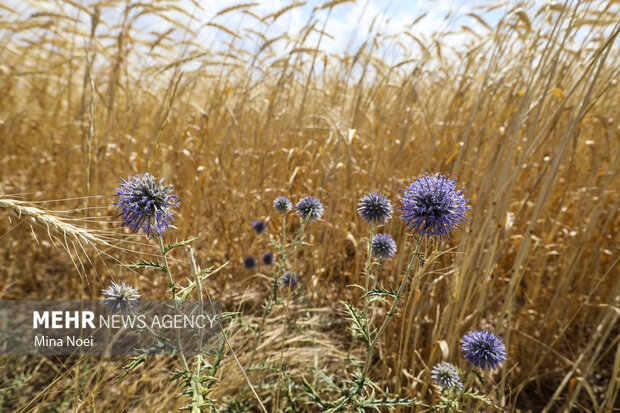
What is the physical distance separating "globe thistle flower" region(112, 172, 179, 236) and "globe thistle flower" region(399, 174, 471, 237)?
747 millimetres

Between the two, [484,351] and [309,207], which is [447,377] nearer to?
[484,351]

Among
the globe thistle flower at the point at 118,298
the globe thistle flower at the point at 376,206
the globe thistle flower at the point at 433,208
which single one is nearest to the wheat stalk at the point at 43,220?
the globe thistle flower at the point at 118,298

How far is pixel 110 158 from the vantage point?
3.02 meters

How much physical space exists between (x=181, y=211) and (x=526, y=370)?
8.88 feet

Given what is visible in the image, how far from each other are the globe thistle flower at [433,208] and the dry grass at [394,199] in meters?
0.51

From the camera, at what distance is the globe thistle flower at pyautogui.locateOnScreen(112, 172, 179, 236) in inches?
41.6

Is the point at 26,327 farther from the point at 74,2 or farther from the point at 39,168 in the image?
the point at 74,2

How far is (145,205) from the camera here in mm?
1085

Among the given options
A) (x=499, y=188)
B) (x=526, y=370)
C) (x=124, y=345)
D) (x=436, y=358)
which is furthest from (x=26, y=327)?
(x=526, y=370)

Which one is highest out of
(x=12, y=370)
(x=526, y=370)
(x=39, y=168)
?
(x=39, y=168)

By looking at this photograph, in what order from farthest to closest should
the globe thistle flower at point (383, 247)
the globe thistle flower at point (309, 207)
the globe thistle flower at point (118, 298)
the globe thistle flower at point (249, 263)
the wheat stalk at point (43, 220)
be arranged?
1. the globe thistle flower at point (249, 263)
2. the globe thistle flower at point (309, 207)
3. the globe thistle flower at point (383, 247)
4. the globe thistle flower at point (118, 298)
5. the wheat stalk at point (43, 220)

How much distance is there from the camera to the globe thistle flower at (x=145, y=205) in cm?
106

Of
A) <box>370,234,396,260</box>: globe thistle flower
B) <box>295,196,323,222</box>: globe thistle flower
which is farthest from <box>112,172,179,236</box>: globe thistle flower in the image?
<box>370,234,396,260</box>: globe thistle flower

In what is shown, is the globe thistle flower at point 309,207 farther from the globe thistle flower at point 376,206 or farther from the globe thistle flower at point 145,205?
the globe thistle flower at point 145,205
